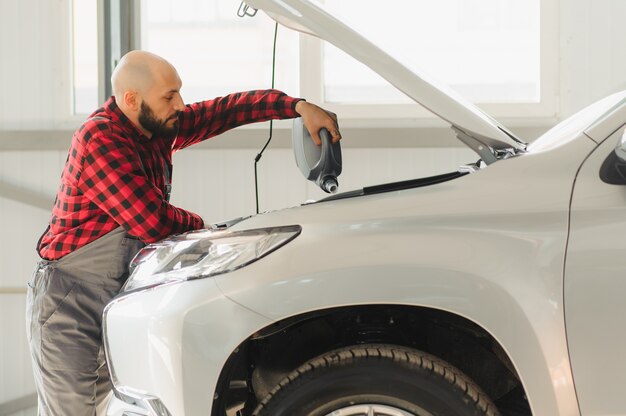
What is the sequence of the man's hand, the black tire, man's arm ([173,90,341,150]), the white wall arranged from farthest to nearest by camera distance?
the white wall < man's arm ([173,90,341,150]) < the man's hand < the black tire

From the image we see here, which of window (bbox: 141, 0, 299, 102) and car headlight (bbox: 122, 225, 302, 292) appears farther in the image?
window (bbox: 141, 0, 299, 102)

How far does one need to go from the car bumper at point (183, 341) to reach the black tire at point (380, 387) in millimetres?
176

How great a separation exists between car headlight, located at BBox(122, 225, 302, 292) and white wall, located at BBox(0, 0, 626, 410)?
2796 millimetres

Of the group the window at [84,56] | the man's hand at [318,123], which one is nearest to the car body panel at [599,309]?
the man's hand at [318,123]

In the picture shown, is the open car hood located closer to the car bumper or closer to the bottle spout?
the bottle spout

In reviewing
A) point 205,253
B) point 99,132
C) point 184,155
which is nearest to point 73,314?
point 99,132

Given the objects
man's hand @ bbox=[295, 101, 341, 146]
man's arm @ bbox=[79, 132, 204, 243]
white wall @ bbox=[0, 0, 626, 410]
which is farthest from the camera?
white wall @ bbox=[0, 0, 626, 410]

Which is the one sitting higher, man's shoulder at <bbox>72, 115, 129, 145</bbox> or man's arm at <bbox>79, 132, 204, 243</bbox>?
man's shoulder at <bbox>72, 115, 129, 145</bbox>

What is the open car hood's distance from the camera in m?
2.00

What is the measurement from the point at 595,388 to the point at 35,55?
14.0 ft

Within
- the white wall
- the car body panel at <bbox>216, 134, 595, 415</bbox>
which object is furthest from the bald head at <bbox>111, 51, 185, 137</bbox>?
the white wall

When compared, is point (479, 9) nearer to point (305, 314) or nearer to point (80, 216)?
point (80, 216)

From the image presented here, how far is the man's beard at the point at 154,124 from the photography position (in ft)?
8.62

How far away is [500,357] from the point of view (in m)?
1.92
